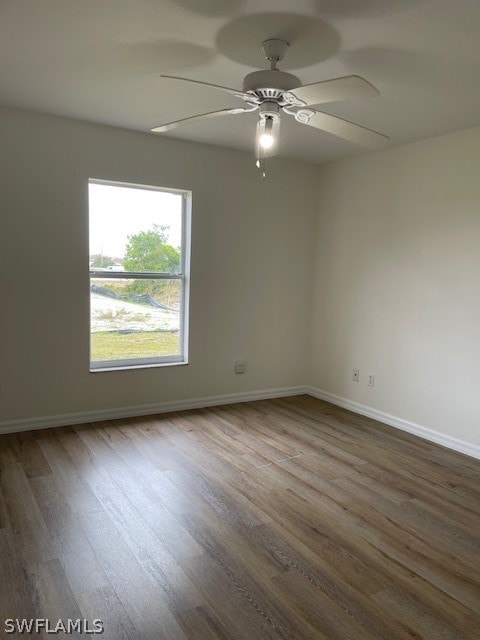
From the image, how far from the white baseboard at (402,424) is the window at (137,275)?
1556 mm

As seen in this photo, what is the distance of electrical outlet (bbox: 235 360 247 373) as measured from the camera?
4.45 metres

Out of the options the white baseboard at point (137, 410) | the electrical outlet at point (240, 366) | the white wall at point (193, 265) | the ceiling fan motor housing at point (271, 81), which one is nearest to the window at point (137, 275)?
the white wall at point (193, 265)

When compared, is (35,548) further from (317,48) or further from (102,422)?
(317,48)

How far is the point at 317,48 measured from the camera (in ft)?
7.03

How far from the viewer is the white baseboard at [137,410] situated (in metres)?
3.51

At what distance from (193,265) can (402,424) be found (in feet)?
7.53

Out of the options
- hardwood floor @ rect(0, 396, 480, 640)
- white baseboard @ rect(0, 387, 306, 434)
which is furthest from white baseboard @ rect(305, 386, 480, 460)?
white baseboard @ rect(0, 387, 306, 434)

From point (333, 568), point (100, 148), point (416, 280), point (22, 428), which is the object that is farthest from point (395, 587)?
point (100, 148)

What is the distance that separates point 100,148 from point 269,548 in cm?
308

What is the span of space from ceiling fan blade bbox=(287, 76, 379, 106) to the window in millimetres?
2168

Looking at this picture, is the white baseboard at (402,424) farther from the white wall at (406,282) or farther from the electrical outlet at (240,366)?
the electrical outlet at (240,366)

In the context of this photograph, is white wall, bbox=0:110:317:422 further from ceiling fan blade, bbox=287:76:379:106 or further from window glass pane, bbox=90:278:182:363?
ceiling fan blade, bbox=287:76:379:106

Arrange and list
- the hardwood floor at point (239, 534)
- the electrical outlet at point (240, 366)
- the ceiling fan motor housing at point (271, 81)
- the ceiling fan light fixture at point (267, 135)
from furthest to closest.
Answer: the electrical outlet at point (240, 366), the ceiling fan light fixture at point (267, 135), the ceiling fan motor housing at point (271, 81), the hardwood floor at point (239, 534)

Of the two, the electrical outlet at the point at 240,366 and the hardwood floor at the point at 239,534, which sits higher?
the electrical outlet at the point at 240,366
